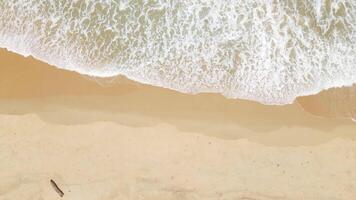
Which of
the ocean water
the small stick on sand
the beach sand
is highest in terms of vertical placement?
the ocean water

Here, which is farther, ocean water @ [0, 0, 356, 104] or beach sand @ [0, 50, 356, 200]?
ocean water @ [0, 0, 356, 104]

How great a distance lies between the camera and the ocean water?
12.4 feet

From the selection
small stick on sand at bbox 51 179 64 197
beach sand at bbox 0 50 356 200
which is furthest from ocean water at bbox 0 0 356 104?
small stick on sand at bbox 51 179 64 197

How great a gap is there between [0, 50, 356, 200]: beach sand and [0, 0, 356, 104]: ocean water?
14 cm

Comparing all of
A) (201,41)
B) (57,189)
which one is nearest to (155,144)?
(57,189)

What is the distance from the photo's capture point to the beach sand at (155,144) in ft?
11.8

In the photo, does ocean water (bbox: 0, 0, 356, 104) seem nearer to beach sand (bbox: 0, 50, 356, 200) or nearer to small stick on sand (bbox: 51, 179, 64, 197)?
beach sand (bbox: 0, 50, 356, 200)

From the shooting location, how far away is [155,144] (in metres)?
3.67

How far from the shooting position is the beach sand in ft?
11.8

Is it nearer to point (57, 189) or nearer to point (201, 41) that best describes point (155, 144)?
point (57, 189)

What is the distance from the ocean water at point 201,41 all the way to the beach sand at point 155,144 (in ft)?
0.47

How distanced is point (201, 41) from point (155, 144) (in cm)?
106

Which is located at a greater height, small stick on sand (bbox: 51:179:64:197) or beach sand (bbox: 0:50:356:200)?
beach sand (bbox: 0:50:356:200)

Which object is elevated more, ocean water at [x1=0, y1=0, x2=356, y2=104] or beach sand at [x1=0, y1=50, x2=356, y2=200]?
ocean water at [x1=0, y1=0, x2=356, y2=104]
